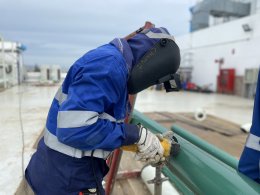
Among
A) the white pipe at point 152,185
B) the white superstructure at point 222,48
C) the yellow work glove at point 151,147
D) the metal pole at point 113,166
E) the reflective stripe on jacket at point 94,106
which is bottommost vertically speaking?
the white pipe at point 152,185

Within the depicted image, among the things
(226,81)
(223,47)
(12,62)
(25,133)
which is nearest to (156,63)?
(25,133)

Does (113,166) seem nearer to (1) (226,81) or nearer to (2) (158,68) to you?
(2) (158,68)

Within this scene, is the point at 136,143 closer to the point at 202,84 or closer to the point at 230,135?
the point at 230,135

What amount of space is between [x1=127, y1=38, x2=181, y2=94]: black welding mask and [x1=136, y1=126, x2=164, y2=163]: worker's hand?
0.25m

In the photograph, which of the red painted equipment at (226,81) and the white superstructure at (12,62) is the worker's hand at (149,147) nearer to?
the red painted equipment at (226,81)

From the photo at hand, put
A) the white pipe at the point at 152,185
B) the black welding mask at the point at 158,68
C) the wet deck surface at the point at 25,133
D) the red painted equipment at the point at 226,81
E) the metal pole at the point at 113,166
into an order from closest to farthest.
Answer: the black welding mask at the point at 158,68 < the metal pole at the point at 113,166 < the white pipe at the point at 152,185 < the wet deck surface at the point at 25,133 < the red painted equipment at the point at 226,81

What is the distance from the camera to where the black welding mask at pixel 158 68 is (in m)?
1.48

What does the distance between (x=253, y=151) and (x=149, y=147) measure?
522 millimetres

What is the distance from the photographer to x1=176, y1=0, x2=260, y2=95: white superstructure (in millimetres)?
12692

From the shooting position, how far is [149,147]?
151 centimetres

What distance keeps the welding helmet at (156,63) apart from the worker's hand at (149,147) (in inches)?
10.1

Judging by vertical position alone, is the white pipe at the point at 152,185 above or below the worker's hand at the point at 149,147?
below

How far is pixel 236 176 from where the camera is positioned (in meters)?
1.17

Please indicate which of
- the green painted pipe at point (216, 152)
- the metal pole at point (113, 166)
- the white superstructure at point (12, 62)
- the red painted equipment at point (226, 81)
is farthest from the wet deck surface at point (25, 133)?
the white superstructure at point (12, 62)
